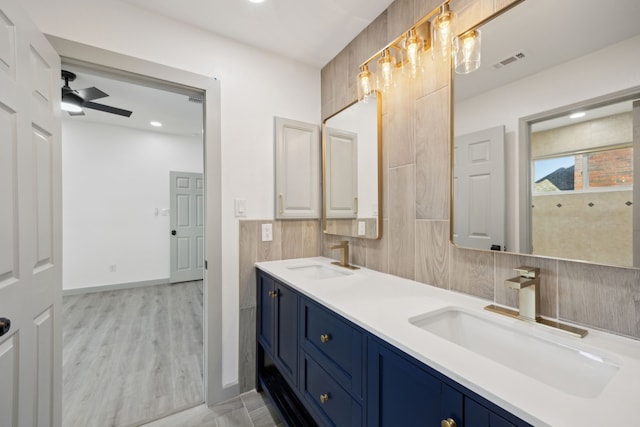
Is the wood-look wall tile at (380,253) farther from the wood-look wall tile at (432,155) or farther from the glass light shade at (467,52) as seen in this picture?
the glass light shade at (467,52)

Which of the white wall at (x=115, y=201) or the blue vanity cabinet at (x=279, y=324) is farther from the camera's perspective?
the white wall at (x=115, y=201)

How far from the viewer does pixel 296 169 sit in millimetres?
2170

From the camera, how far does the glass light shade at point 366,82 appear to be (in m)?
1.72

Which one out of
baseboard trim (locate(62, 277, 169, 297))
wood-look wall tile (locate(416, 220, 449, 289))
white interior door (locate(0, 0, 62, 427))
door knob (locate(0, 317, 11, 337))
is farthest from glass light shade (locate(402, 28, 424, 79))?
baseboard trim (locate(62, 277, 169, 297))

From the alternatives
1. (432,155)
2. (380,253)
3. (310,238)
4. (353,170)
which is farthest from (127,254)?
(432,155)

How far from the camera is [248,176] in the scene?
1995 millimetres

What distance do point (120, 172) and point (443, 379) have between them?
212 inches

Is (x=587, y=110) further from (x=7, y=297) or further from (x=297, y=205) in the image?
(x=7, y=297)

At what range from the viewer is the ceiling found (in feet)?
5.34

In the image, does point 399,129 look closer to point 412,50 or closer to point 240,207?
point 412,50

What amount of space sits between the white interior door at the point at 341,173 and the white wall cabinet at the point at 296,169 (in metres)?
0.11

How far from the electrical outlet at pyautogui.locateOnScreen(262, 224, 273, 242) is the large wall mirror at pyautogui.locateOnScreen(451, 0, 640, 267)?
52.0 inches

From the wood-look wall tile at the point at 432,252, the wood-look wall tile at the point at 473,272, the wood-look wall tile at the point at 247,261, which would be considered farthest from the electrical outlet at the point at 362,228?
the wood-look wall tile at the point at 247,261

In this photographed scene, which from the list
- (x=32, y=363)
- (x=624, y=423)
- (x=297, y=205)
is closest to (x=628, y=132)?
(x=624, y=423)
